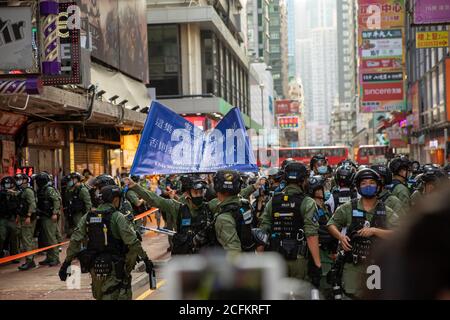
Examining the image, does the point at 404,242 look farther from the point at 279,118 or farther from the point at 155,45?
the point at 279,118

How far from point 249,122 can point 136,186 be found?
50843 millimetres

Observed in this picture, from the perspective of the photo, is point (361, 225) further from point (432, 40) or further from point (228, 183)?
point (432, 40)

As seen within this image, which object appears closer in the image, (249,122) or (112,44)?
(112,44)


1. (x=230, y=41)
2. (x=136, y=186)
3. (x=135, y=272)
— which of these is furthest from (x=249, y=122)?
(x=136, y=186)

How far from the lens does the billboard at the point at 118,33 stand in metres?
20.6

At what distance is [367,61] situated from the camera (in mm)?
43031

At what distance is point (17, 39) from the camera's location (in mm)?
12086

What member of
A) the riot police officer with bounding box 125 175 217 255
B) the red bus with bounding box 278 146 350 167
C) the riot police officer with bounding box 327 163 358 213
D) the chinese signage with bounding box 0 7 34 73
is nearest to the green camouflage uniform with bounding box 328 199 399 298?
the riot police officer with bounding box 125 175 217 255

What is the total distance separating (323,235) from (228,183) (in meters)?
2.03

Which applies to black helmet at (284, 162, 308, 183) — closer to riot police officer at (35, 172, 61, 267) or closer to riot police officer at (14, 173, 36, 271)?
riot police officer at (14, 173, 36, 271)

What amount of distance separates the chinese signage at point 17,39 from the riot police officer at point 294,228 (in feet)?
23.1

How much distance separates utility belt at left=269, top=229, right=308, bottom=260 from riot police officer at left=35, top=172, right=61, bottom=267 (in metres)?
7.86

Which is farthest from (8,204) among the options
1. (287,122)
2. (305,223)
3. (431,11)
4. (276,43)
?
(276,43)

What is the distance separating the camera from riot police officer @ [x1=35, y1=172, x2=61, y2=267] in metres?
13.5
